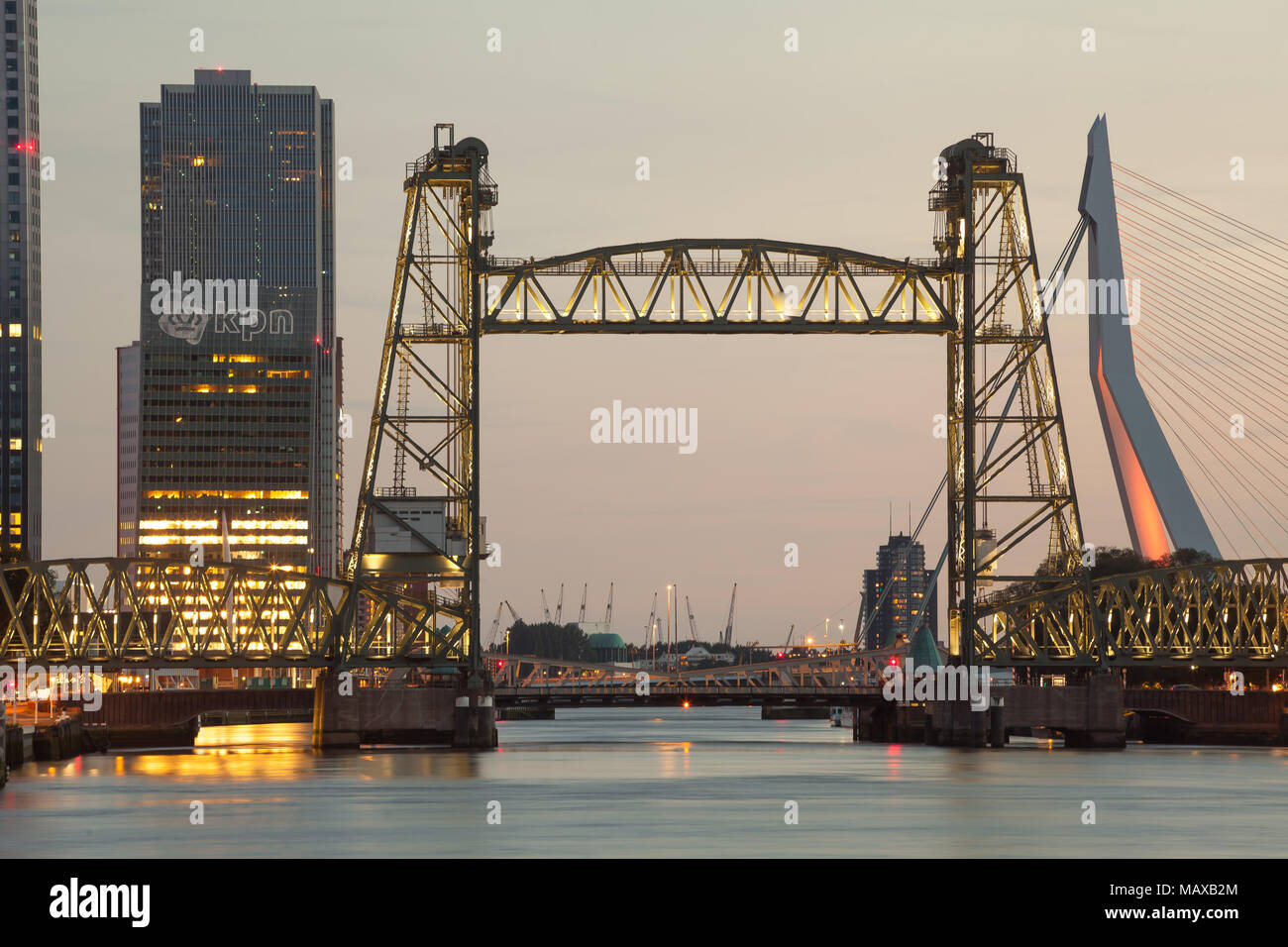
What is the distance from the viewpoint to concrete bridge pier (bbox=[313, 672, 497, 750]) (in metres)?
91.2

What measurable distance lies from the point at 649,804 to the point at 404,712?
94.9 ft

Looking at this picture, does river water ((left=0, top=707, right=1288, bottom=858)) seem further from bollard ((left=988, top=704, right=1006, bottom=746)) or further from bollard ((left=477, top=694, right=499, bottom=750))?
bollard ((left=988, top=704, right=1006, bottom=746))

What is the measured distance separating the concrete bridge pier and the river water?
1.26 m

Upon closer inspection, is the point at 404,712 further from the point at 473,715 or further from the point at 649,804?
the point at 649,804

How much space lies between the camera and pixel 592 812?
60.5 metres

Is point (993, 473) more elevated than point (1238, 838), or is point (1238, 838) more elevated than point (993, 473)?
point (993, 473)

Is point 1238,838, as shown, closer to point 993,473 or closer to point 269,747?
point 993,473

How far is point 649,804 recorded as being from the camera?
64188 mm

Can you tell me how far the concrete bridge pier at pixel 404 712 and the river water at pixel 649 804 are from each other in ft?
4.14

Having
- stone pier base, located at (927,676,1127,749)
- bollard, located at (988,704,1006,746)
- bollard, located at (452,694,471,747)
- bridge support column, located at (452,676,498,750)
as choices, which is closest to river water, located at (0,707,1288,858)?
stone pier base, located at (927,676,1127,749)

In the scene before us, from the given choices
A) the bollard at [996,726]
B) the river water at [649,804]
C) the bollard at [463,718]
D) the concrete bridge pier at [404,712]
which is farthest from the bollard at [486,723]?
the bollard at [996,726]
